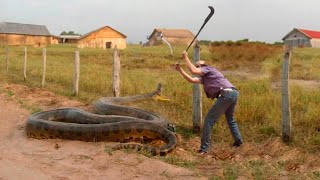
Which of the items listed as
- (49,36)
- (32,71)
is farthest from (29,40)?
(32,71)

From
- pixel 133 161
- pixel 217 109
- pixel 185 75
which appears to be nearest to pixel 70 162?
pixel 133 161

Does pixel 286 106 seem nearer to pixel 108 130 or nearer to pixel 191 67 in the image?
pixel 191 67

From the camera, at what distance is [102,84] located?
14.4 metres

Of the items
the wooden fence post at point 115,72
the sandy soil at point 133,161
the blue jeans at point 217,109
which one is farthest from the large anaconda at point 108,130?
the wooden fence post at point 115,72

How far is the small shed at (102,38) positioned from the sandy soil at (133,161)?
47.7 metres

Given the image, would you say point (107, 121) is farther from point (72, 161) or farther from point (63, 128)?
point (72, 161)

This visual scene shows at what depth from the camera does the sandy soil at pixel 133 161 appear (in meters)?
5.20

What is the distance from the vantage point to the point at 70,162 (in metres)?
5.85

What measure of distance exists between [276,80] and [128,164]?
12867mm

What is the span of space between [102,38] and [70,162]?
5074 cm

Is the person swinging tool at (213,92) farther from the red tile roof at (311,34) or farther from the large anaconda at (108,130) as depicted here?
the red tile roof at (311,34)

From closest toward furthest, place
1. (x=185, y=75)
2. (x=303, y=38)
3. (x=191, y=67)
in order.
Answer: (x=191, y=67) < (x=185, y=75) < (x=303, y=38)

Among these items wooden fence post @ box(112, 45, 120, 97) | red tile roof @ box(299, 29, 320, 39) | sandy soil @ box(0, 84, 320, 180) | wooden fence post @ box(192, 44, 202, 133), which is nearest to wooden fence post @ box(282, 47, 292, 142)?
sandy soil @ box(0, 84, 320, 180)

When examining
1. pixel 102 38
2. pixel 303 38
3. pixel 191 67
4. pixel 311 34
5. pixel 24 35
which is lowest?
pixel 191 67
